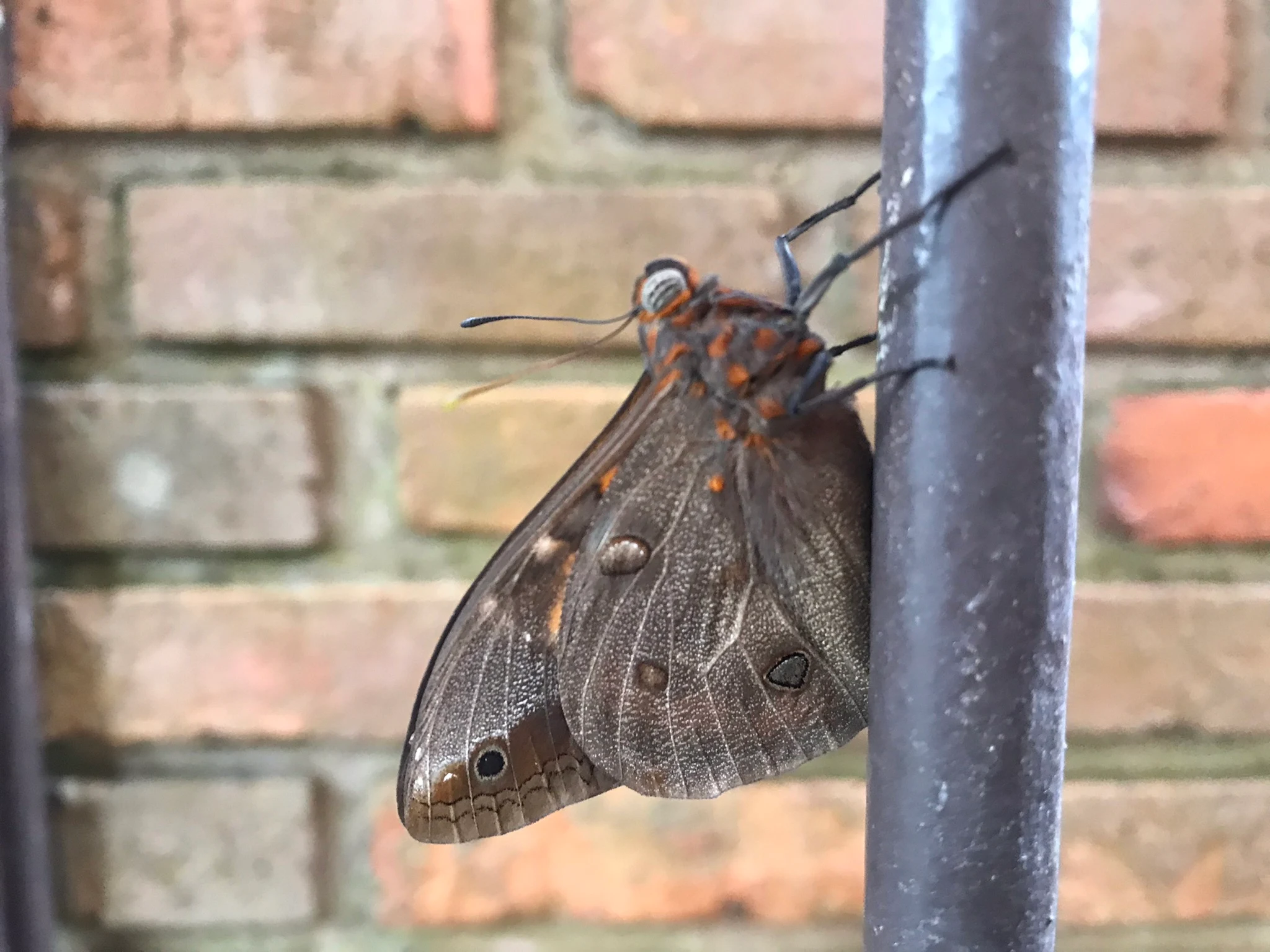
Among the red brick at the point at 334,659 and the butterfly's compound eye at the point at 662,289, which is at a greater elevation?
the butterfly's compound eye at the point at 662,289

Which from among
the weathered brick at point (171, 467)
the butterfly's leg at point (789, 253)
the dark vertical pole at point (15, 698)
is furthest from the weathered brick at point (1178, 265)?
the dark vertical pole at point (15, 698)

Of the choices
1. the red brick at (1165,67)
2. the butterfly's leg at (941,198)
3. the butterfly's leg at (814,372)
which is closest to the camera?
the butterfly's leg at (941,198)

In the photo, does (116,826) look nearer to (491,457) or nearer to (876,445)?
(491,457)

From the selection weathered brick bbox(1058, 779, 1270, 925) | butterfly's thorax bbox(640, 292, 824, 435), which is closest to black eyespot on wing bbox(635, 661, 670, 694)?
butterfly's thorax bbox(640, 292, 824, 435)

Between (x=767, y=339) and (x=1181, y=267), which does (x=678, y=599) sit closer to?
(x=767, y=339)

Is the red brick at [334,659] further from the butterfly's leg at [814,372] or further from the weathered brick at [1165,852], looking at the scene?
the butterfly's leg at [814,372]

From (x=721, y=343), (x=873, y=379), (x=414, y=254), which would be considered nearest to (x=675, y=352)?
(x=721, y=343)

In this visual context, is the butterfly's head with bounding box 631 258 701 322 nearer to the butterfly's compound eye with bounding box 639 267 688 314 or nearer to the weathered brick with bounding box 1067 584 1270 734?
the butterfly's compound eye with bounding box 639 267 688 314
